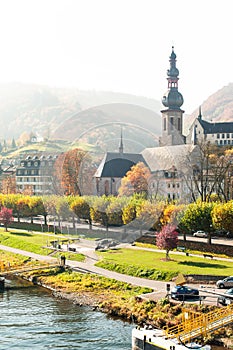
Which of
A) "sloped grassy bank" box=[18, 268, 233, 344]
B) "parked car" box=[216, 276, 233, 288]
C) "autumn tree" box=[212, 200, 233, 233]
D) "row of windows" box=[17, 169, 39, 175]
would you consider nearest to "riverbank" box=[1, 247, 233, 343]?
"sloped grassy bank" box=[18, 268, 233, 344]

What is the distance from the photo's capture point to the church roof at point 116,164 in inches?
2160

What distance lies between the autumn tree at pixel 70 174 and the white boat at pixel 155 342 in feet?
103

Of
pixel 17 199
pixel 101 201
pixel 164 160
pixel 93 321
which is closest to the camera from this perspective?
pixel 93 321

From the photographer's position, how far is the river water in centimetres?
3003

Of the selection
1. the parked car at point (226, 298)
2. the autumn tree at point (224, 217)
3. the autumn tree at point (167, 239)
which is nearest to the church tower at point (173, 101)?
the autumn tree at point (224, 217)

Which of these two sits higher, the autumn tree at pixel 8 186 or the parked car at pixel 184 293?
the autumn tree at pixel 8 186

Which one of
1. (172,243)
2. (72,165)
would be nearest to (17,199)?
(72,165)

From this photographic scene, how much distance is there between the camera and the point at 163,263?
45.4 m

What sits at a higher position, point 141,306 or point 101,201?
point 101,201

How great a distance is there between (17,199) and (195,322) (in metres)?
56.4

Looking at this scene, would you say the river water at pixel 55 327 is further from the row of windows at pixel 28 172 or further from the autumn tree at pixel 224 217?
the row of windows at pixel 28 172

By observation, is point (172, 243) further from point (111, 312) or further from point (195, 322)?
point (195, 322)

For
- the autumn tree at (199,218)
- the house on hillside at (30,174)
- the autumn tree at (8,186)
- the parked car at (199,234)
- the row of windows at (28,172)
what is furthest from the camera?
the autumn tree at (8,186)

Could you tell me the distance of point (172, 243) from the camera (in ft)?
153
